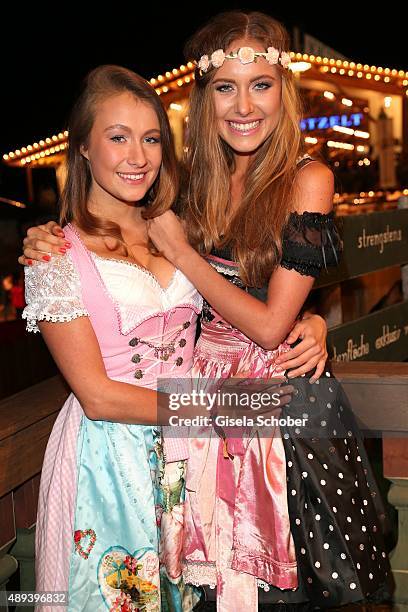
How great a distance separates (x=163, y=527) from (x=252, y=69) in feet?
3.43

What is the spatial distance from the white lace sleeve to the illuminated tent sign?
5.78 m

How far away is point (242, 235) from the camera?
1776 mm

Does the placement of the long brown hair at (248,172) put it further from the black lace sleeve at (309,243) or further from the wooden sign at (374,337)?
the wooden sign at (374,337)

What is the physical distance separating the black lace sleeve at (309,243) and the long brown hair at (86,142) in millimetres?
307

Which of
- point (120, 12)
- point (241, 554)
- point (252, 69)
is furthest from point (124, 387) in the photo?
point (120, 12)

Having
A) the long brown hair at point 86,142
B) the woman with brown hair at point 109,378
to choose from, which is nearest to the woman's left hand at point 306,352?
the woman with brown hair at point 109,378

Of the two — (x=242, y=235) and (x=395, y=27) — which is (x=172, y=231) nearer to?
(x=242, y=235)

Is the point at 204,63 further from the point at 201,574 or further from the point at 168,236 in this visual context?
the point at 201,574

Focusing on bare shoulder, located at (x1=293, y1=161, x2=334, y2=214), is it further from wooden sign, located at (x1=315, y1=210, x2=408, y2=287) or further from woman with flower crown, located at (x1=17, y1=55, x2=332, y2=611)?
wooden sign, located at (x1=315, y1=210, x2=408, y2=287)

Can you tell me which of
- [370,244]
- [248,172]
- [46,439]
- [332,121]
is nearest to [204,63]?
[248,172]

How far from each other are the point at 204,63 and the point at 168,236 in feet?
1.47

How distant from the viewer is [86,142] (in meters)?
1.66

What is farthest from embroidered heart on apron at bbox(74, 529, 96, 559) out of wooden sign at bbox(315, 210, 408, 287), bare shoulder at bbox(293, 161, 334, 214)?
wooden sign at bbox(315, 210, 408, 287)

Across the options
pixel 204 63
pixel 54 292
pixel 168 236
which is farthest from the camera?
pixel 204 63
